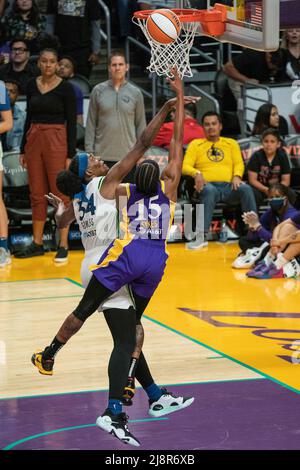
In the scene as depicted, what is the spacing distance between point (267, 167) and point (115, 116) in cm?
229

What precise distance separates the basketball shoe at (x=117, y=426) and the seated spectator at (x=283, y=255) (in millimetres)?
5494

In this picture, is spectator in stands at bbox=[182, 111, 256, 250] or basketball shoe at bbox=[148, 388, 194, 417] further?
spectator in stands at bbox=[182, 111, 256, 250]

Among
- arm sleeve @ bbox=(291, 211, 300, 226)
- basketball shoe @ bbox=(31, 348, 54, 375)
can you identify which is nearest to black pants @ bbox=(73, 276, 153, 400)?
basketball shoe @ bbox=(31, 348, 54, 375)

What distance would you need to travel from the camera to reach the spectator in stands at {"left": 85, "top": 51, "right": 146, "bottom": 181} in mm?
12297

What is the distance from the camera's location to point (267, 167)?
13422 millimetres

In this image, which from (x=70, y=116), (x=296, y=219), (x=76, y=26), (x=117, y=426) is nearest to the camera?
(x=117, y=426)

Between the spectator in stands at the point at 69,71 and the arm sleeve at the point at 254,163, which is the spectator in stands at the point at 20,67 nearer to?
the spectator in stands at the point at 69,71

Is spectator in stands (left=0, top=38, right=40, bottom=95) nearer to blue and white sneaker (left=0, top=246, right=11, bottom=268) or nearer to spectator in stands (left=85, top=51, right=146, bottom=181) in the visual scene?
spectator in stands (left=85, top=51, right=146, bottom=181)

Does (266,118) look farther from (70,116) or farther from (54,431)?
(54,431)

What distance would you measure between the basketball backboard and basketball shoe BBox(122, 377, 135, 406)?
277 cm

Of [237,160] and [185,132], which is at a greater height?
[185,132]

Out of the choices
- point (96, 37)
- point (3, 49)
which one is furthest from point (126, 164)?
point (96, 37)

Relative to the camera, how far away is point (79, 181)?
6.54 m
